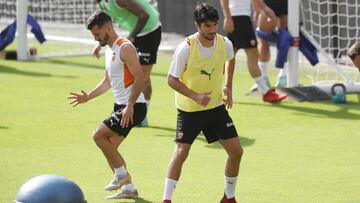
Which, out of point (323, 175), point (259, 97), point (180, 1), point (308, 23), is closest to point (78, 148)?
point (323, 175)

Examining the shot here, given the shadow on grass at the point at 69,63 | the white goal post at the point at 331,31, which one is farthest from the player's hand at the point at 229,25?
the shadow on grass at the point at 69,63

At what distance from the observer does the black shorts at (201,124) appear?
7.81 meters

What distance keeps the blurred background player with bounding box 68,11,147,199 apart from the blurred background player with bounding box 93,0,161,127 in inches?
119

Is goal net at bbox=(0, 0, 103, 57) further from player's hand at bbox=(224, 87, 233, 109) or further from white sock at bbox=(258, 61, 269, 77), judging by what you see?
player's hand at bbox=(224, 87, 233, 109)

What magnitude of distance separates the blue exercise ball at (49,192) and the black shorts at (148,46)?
4964 mm

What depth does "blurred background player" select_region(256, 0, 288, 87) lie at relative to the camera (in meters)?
14.3

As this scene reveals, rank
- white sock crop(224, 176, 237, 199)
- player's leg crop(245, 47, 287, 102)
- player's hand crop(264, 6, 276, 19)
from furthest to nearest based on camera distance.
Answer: player's hand crop(264, 6, 276, 19) → player's leg crop(245, 47, 287, 102) → white sock crop(224, 176, 237, 199)

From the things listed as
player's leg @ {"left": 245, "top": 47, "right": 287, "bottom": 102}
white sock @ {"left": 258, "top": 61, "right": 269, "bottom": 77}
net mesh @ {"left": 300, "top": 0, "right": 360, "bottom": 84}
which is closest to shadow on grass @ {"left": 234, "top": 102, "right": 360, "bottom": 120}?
player's leg @ {"left": 245, "top": 47, "right": 287, "bottom": 102}

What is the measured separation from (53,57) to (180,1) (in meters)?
4.31

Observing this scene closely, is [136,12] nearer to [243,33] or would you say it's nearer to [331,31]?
[243,33]

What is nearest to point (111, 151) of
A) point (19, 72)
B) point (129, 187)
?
point (129, 187)

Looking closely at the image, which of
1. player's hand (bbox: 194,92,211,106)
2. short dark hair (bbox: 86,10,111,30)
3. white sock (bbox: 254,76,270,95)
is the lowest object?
white sock (bbox: 254,76,270,95)

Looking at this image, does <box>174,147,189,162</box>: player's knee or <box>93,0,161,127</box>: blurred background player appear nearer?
<box>174,147,189,162</box>: player's knee

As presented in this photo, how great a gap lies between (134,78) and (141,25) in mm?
3414
